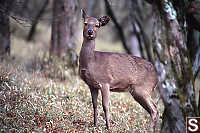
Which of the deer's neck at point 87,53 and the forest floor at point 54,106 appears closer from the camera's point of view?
the forest floor at point 54,106

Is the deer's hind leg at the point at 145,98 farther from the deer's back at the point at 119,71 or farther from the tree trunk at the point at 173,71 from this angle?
the tree trunk at the point at 173,71

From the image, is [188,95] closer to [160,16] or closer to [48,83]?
[160,16]

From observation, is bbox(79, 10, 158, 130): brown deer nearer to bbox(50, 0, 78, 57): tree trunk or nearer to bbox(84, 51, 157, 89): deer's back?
bbox(84, 51, 157, 89): deer's back

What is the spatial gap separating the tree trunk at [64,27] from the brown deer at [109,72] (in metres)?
4.18

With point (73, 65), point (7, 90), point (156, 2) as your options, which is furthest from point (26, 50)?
point (156, 2)

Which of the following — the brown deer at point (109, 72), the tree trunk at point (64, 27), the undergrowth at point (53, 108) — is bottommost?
the undergrowth at point (53, 108)

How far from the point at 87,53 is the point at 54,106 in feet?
4.47

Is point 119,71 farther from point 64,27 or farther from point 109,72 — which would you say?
point 64,27

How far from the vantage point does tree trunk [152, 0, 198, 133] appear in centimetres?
528

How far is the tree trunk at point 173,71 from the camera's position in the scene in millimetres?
5281

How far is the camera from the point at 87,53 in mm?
6723

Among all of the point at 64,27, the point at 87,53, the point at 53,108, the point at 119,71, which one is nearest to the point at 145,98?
the point at 119,71

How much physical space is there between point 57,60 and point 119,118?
3.71 meters

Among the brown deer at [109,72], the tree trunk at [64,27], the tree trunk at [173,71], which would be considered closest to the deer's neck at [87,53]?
the brown deer at [109,72]
